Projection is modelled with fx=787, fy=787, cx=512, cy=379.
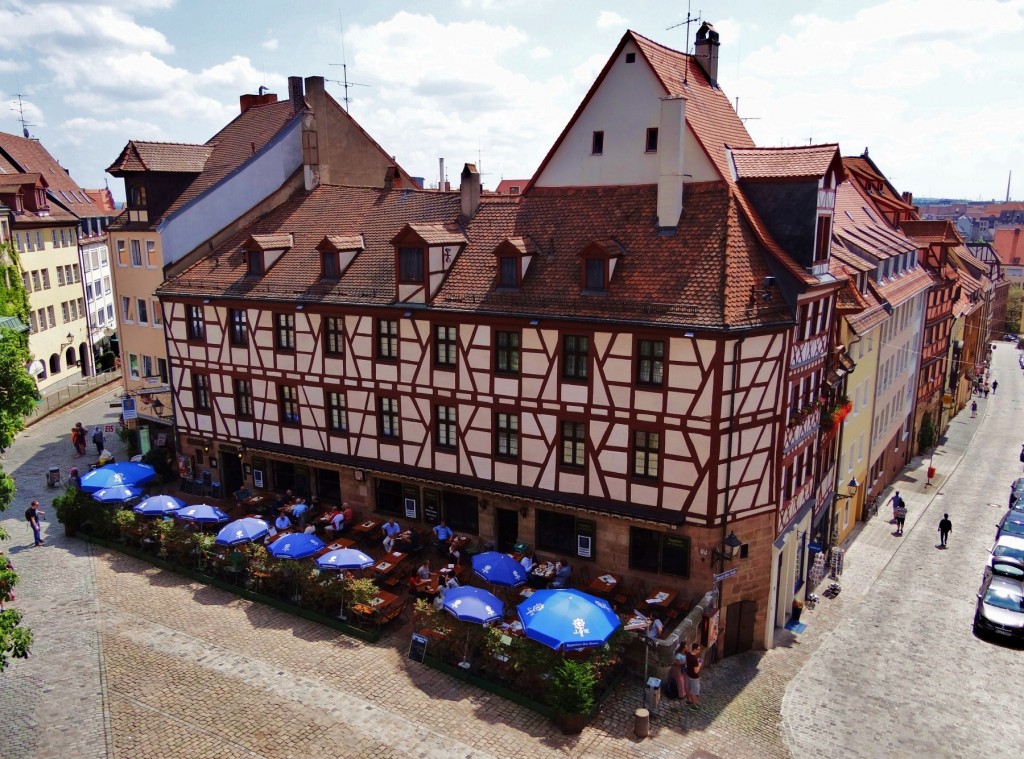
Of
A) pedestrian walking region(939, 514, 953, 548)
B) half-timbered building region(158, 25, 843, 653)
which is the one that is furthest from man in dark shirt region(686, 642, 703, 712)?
pedestrian walking region(939, 514, 953, 548)

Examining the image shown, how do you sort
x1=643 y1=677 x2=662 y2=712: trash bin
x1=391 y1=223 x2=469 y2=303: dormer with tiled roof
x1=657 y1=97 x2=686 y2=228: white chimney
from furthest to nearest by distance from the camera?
x1=391 y1=223 x2=469 y2=303: dormer with tiled roof < x1=657 y1=97 x2=686 y2=228: white chimney < x1=643 y1=677 x2=662 y2=712: trash bin

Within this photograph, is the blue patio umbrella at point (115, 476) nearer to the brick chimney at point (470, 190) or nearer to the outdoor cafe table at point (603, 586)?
the brick chimney at point (470, 190)

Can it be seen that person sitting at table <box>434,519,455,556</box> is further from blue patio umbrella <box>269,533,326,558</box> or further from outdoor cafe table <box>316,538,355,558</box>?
blue patio umbrella <box>269,533,326,558</box>

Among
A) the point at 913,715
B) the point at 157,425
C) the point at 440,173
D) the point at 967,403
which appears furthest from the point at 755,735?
the point at 967,403

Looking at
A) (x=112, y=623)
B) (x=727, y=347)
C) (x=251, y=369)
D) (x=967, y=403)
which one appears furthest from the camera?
(x=967, y=403)

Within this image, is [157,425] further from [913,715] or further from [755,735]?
[913,715]

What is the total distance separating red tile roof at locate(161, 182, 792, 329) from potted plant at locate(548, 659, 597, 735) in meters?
8.38

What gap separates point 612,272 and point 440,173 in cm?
2299

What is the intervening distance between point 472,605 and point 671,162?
12.6m

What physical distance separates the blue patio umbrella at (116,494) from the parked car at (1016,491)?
3566cm

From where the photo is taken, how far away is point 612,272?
68.7 ft

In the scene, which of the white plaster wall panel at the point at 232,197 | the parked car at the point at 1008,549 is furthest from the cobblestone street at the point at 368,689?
the white plaster wall panel at the point at 232,197

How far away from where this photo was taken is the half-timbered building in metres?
19.8

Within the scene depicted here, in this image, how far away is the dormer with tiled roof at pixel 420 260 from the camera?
75.6 ft
